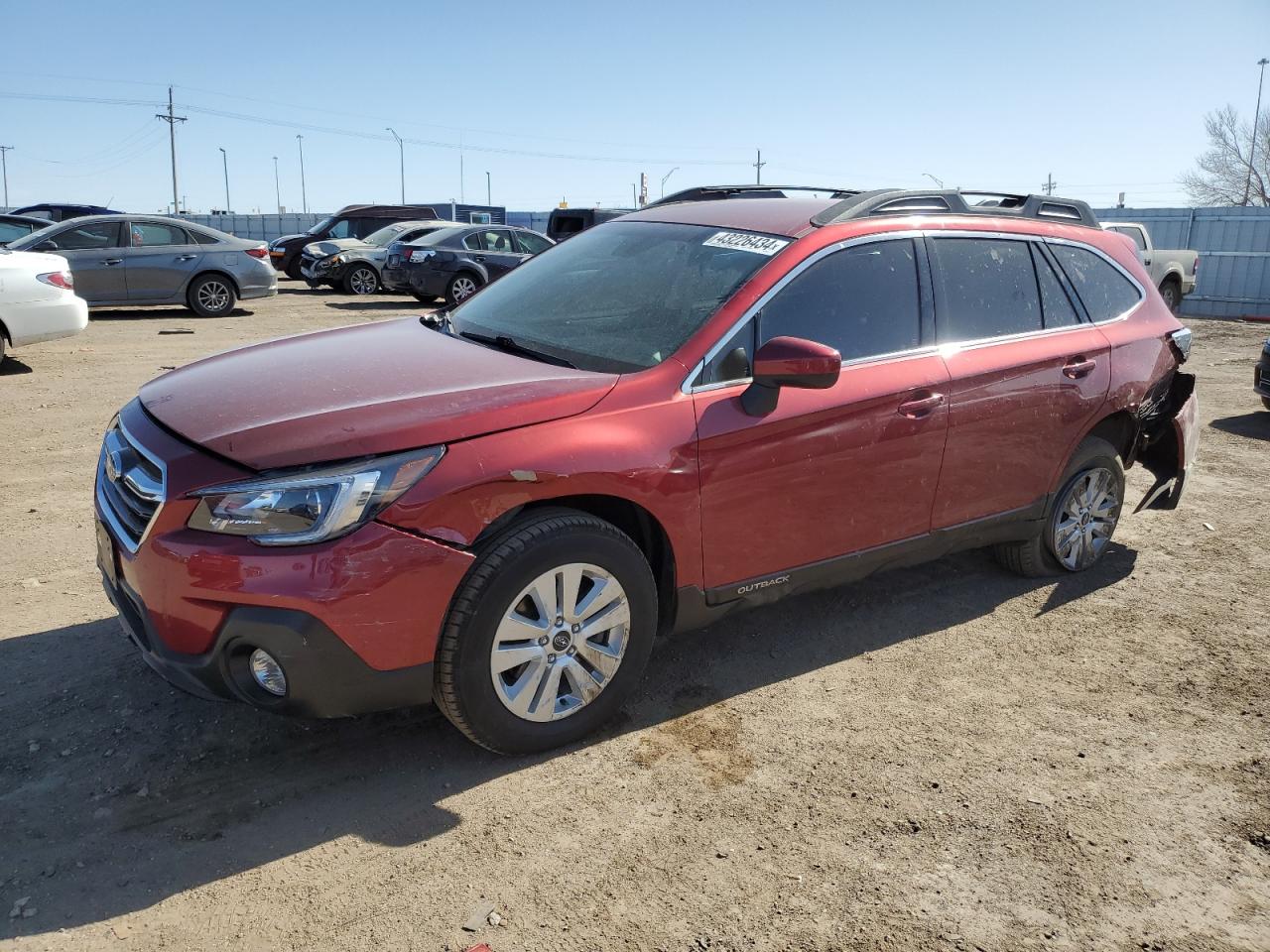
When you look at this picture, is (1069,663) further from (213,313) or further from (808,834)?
(213,313)

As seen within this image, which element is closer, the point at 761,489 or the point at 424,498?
the point at 424,498

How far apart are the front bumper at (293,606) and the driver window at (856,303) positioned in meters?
1.59

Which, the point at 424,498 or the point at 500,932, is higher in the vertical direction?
the point at 424,498

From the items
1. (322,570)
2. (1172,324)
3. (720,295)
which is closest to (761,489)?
(720,295)

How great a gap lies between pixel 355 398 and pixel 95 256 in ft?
42.9

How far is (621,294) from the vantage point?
408cm

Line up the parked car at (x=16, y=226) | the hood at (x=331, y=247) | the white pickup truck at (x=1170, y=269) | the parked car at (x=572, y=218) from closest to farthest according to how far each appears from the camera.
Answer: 1. the parked car at (x=16, y=226)
2. the white pickup truck at (x=1170, y=269)
3. the parked car at (x=572, y=218)
4. the hood at (x=331, y=247)

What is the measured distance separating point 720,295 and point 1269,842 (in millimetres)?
2505

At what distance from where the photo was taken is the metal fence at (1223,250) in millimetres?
21938

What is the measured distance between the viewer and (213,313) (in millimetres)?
15453

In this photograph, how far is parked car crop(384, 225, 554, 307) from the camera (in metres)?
17.6

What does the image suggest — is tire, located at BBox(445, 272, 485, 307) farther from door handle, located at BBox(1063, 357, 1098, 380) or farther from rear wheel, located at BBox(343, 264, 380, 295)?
door handle, located at BBox(1063, 357, 1098, 380)

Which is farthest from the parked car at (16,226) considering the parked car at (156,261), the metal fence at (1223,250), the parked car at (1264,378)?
the metal fence at (1223,250)

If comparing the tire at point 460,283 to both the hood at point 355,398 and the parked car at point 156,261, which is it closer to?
the parked car at point 156,261
